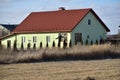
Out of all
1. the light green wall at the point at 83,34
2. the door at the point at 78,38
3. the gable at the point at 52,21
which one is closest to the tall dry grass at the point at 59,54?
the door at the point at 78,38

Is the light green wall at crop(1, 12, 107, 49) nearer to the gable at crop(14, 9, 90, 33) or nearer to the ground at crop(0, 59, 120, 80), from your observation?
the gable at crop(14, 9, 90, 33)

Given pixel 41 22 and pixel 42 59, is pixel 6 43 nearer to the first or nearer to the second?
pixel 41 22

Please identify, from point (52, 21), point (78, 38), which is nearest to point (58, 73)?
point (78, 38)

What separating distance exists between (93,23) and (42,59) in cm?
2468

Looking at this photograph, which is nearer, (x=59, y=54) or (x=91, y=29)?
(x=59, y=54)

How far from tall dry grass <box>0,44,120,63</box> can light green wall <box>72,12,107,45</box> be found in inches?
469

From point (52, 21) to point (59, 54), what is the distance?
72.4 ft

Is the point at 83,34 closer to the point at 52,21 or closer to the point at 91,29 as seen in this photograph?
the point at 91,29

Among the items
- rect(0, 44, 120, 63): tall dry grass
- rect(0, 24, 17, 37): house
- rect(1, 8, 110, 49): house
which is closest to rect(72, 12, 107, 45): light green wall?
rect(1, 8, 110, 49): house

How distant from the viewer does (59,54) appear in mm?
31359

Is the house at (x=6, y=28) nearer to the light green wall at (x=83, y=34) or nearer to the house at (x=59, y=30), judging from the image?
the house at (x=59, y=30)

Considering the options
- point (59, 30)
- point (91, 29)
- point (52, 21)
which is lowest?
point (59, 30)

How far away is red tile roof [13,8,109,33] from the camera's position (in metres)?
49.8

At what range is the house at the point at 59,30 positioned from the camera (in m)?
49.2
